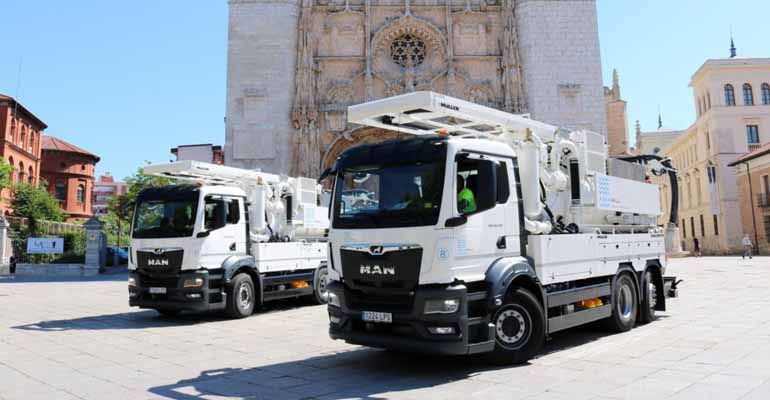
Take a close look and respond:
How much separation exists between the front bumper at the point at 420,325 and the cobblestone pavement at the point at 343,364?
1.20ft

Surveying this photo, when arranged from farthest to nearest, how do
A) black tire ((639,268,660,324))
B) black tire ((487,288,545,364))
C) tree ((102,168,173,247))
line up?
tree ((102,168,173,247))
black tire ((639,268,660,324))
black tire ((487,288,545,364))

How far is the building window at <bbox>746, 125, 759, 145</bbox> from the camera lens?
3925 centimetres

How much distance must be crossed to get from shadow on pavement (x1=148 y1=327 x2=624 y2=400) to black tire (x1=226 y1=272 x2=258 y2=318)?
4.12 m

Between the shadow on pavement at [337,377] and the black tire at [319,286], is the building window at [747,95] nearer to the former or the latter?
the black tire at [319,286]

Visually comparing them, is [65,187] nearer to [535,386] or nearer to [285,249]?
[285,249]

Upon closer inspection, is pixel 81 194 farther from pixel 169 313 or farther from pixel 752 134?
pixel 752 134

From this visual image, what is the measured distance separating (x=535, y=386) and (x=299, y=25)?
93.4ft

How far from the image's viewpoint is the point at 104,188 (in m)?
87.4

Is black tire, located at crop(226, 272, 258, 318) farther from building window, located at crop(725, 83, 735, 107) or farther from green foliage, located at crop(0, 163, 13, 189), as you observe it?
building window, located at crop(725, 83, 735, 107)

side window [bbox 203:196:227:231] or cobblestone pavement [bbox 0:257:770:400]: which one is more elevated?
side window [bbox 203:196:227:231]

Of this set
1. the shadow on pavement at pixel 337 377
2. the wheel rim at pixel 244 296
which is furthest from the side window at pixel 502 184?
the wheel rim at pixel 244 296

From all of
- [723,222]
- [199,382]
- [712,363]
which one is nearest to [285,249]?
[199,382]

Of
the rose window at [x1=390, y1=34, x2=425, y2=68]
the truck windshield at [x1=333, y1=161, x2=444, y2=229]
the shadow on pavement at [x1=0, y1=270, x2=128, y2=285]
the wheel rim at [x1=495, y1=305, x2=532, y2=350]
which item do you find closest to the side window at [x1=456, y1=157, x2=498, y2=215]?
the truck windshield at [x1=333, y1=161, x2=444, y2=229]

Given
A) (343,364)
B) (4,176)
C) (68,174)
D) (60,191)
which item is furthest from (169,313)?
(68,174)
